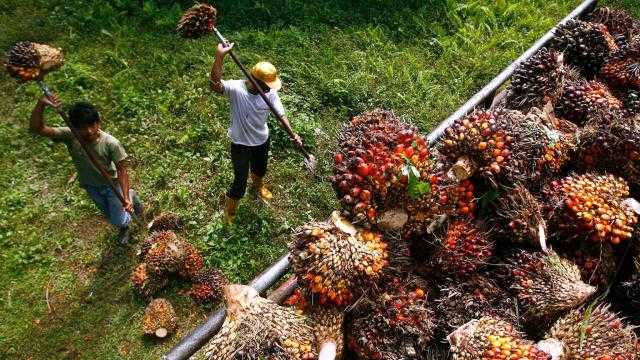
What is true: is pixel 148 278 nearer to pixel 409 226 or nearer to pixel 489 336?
pixel 409 226

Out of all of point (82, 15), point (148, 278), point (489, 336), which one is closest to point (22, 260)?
point (148, 278)

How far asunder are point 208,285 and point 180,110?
2.83 meters

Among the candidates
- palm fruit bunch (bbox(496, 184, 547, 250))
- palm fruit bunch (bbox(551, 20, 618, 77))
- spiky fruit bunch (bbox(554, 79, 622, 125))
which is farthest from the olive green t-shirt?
palm fruit bunch (bbox(551, 20, 618, 77))

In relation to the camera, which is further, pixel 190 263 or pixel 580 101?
pixel 190 263

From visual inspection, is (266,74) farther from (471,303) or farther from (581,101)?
(471,303)

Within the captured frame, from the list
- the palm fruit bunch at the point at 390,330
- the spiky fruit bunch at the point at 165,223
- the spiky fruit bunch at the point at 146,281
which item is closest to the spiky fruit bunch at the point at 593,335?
the palm fruit bunch at the point at 390,330

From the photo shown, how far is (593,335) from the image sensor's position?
8.26 feet

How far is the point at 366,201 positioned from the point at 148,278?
3.79 meters

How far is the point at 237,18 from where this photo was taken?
8328mm

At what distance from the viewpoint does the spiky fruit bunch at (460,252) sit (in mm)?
2729

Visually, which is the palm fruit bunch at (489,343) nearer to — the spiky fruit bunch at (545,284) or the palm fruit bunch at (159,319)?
the spiky fruit bunch at (545,284)

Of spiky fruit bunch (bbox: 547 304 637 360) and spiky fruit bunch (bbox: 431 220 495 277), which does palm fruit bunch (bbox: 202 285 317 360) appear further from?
spiky fruit bunch (bbox: 547 304 637 360)

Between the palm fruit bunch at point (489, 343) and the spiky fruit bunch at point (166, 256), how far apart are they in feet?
12.2

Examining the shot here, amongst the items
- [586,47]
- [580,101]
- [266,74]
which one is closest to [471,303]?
[580,101]
